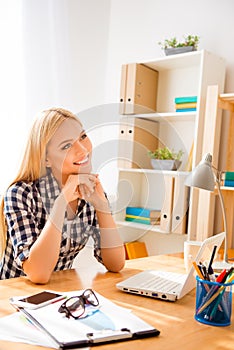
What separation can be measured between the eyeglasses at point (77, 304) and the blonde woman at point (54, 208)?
21 centimetres

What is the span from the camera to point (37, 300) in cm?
105

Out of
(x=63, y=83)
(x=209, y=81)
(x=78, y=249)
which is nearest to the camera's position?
(x=78, y=249)

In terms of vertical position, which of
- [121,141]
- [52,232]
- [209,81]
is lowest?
[52,232]

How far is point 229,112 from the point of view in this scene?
7.83ft

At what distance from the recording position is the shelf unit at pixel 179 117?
89.6 inches

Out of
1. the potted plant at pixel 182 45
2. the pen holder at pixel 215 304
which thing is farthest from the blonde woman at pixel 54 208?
the potted plant at pixel 182 45

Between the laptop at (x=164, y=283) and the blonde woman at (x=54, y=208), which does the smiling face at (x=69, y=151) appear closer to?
the blonde woman at (x=54, y=208)

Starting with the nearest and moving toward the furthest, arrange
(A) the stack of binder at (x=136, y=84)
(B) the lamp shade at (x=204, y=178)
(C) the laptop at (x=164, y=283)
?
(C) the laptop at (x=164, y=283), (B) the lamp shade at (x=204, y=178), (A) the stack of binder at (x=136, y=84)

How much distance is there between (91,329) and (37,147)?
703 millimetres

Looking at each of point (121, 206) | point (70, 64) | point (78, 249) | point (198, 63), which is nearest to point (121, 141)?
point (121, 206)

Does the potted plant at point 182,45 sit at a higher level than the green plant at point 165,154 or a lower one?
higher

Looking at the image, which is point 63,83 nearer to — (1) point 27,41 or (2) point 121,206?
(1) point 27,41

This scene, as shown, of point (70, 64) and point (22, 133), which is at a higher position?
point (70, 64)

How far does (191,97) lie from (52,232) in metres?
1.36
